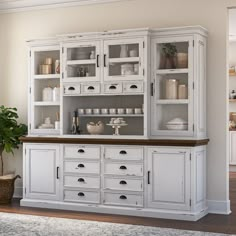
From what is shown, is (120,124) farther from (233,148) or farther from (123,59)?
(233,148)

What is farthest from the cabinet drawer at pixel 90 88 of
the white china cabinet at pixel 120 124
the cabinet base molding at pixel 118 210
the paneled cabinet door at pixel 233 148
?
the paneled cabinet door at pixel 233 148

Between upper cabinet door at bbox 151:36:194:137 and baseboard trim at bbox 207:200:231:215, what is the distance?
939mm

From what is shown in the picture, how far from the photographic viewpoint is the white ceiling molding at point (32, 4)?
6.91 meters

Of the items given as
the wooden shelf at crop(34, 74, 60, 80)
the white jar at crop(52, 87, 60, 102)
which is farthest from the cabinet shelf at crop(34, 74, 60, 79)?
the white jar at crop(52, 87, 60, 102)

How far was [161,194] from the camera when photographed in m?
5.91

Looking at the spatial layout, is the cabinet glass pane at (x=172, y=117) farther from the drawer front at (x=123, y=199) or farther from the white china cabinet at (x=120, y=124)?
the drawer front at (x=123, y=199)

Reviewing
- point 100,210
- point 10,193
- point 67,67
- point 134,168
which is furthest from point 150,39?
point 10,193

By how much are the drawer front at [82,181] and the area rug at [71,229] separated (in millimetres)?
665

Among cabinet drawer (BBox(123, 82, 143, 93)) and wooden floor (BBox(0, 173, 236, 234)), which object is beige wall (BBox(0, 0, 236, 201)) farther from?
cabinet drawer (BBox(123, 82, 143, 93))

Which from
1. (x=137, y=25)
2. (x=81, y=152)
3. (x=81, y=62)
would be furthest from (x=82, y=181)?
(x=137, y=25)

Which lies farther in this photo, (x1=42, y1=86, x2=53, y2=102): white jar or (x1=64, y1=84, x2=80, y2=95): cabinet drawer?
(x1=42, y1=86, x2=53, y2=102): white jar

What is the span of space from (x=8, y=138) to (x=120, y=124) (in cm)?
160

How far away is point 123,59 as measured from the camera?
6148 mm

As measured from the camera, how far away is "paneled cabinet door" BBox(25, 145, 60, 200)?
647cm
